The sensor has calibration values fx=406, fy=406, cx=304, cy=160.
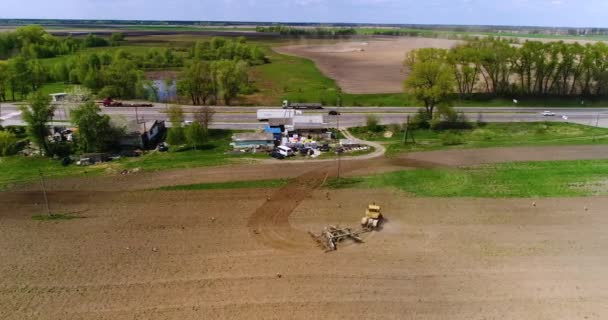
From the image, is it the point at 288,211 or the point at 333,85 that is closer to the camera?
the point at 288,211

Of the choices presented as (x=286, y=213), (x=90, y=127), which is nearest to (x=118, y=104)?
(x=90, y=127)

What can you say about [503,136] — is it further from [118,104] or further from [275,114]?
[118,104]

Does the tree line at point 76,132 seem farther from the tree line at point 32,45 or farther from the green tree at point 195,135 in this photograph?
the tree line at point 32,45

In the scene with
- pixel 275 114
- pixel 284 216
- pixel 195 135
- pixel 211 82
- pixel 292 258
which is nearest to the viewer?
pixel 292 258

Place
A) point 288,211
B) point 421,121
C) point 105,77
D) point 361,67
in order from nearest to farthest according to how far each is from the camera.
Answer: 1. point 288,211
2. point 421,121
3. point 105,77
4. point 361,67

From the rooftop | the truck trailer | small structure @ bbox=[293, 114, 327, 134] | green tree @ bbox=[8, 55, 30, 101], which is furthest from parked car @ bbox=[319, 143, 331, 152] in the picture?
green tree @ bbox=[8, 55, 30, 101]

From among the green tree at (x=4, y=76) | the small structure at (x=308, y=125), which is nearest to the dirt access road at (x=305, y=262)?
the small structure at (x=308, y=125)

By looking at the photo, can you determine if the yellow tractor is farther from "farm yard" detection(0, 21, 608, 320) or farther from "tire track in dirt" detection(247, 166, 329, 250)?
"tire track in dirt" detection(247, 166, 329, 250)
